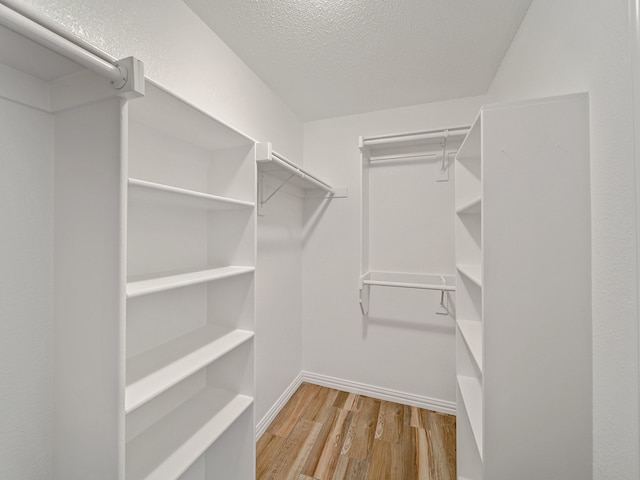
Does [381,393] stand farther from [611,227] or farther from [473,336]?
[611,227]

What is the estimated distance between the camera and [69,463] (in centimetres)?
76

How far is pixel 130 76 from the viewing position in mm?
651

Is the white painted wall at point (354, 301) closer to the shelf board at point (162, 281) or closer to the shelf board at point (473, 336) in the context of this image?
the shelf board at point (473, 336)

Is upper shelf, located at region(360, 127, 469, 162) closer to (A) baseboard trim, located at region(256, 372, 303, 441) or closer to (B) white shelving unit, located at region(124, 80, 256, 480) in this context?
(B) white shelving unit, located at region(124, 80, 256, 480)

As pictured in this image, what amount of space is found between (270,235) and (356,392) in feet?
5.12

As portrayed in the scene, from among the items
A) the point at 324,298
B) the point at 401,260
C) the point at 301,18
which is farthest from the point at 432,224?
the point at 301,18

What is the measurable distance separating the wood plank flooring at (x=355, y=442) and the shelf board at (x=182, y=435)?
0.63 meters

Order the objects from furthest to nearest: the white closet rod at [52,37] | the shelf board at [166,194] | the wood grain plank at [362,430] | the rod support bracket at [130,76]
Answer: the wood grain plank at [362,430], the shelf board at [166,194], the rod support bracket at [130,76], the white closet rod at [52,37]

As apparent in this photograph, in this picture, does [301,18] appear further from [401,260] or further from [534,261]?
[401,260]

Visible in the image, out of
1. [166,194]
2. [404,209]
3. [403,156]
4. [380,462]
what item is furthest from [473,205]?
[380,462]

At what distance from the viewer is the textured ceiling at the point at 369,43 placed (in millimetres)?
1253

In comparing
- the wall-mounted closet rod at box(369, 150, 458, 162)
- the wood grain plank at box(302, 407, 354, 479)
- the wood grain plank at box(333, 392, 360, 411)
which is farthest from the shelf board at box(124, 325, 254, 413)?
the wall-mounted closet rod at box(369, 150, 458, 162)

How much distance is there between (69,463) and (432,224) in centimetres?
227

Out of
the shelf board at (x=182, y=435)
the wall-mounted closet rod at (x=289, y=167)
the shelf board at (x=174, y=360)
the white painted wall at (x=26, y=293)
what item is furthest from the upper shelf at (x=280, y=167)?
the shelf board at (x=182, y=435)
